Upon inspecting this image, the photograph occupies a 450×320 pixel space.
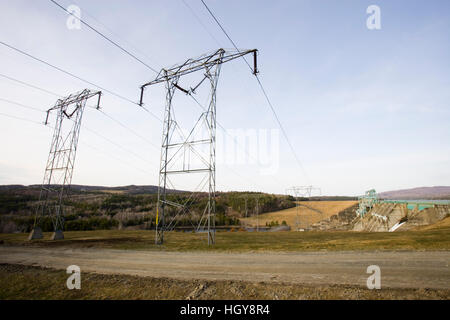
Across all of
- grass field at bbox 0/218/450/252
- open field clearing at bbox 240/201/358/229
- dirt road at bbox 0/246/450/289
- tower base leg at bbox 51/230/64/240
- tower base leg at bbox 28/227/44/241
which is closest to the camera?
dirt road at bbox 0/246/450/289

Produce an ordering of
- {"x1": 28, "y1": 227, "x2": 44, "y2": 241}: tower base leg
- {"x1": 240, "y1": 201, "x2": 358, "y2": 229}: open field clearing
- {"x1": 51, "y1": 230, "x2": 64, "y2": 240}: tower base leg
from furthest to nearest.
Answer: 1. {"x1": 240, "y1": 201, "x2": 358, "y2": 229}: open field clearing
2. {"x1": 28, "y1": 227, "x2": 44, "y2": 241}: tower base leg
3. {"x1": 51, "y1": 230, "x2": 64, "y2": 240}: tower base leg

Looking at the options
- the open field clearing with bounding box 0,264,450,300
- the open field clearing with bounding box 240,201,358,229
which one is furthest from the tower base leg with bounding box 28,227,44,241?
the open field clearing with bounding box 240,201,358,229

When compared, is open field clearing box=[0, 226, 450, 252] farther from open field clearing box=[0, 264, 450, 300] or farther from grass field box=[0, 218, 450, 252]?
open field clearing box=[0, 264, 450, 300]

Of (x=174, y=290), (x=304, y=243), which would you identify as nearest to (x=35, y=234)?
(x=174, y=290)

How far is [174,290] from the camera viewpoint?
668 cm

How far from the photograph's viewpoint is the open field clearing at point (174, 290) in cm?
555

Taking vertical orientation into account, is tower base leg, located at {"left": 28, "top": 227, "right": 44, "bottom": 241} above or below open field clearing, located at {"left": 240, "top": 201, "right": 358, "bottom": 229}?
above

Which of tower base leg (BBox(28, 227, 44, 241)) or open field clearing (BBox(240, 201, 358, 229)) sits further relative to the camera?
open field clearing (BBox(240, 201, 358, 229))

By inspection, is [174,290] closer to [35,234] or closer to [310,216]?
[35,234]

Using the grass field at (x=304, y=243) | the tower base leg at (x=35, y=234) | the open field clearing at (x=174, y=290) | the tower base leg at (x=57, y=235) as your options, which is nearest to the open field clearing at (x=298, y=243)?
the grass field at (x=304, y=243)

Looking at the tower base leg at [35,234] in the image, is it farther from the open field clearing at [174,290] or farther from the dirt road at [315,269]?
the open field clearing at [174,290]

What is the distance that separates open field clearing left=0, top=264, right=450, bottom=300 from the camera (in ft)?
18.2
